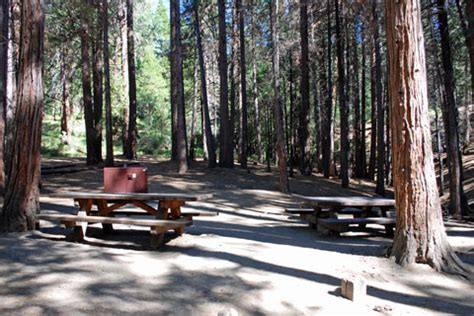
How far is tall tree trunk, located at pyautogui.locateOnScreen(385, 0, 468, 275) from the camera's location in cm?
639

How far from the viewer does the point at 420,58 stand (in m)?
6.45

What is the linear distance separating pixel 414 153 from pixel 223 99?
16898 millimetres

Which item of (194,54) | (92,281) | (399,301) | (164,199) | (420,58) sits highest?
(194,54)

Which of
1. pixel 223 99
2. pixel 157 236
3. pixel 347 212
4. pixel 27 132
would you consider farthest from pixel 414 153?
pixel 223 99

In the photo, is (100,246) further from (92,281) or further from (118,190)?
(92,281)

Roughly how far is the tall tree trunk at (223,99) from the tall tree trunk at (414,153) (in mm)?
16522

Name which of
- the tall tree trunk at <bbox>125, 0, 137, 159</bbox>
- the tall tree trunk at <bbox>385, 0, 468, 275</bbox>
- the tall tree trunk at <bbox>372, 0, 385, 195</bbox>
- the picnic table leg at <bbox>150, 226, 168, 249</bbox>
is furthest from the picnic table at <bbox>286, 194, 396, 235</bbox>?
the tall tree trunk at <bbox>125, 0, 137, 159</bbox>

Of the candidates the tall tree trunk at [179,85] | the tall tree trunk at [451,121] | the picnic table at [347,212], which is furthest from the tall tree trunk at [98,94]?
the tall tree trunk at [451,121]

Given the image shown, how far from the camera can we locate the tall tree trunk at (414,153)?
6.39 m

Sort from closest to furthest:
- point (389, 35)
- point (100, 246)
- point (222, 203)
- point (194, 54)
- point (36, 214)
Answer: point (389, 35)
point (100, 246)
point (36, 214)
point (222, 203)
point (194, 54)

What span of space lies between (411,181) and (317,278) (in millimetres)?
2045

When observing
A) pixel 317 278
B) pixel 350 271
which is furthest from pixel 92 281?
pixel 350 271

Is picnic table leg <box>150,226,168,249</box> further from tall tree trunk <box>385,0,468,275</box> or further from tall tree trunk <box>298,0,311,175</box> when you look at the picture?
tall tree trunk <box>298,0,311,175</box>

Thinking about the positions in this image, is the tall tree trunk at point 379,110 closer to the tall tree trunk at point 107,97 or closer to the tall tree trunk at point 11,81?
the tall tree trunk at point 107,97
